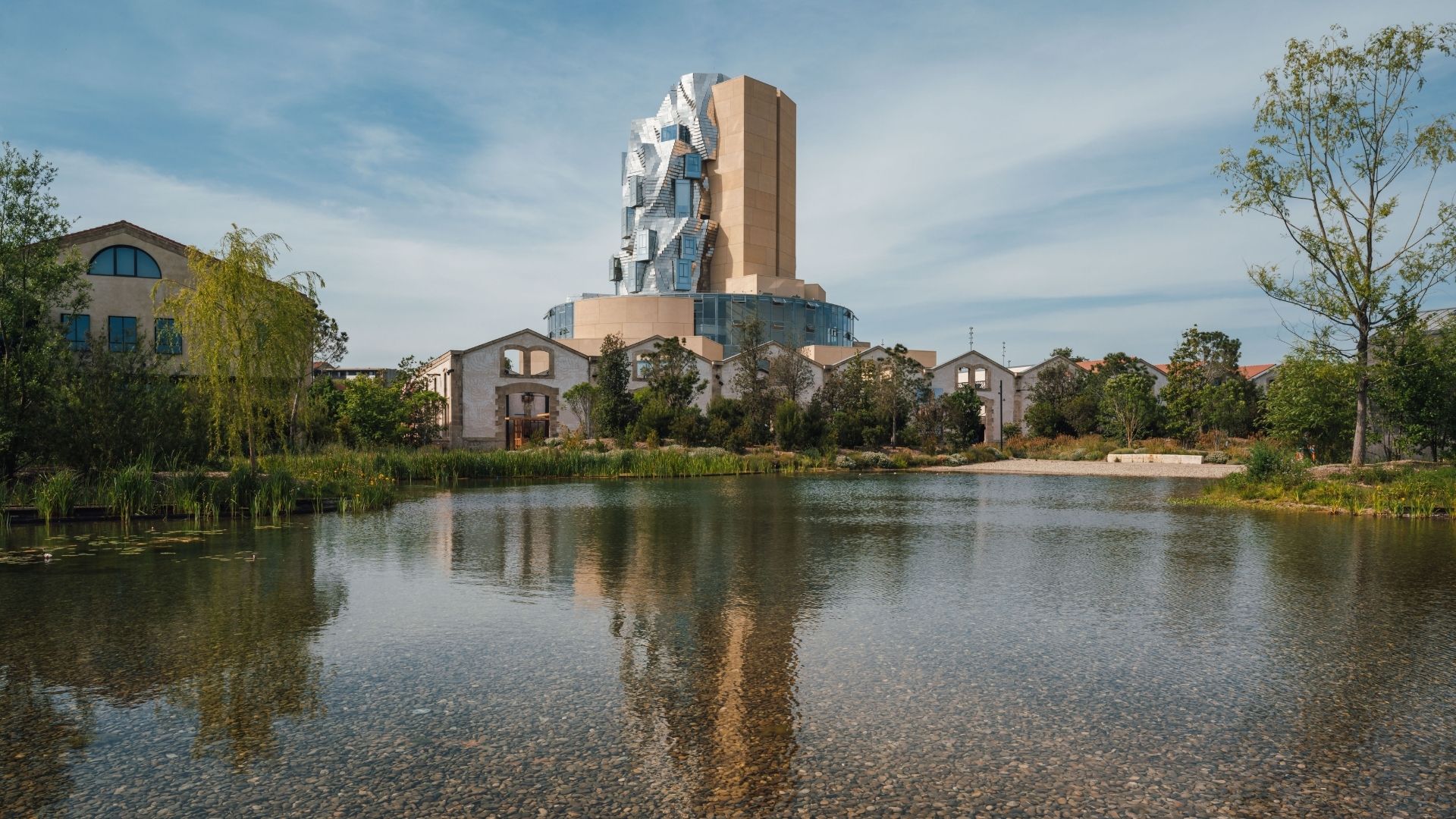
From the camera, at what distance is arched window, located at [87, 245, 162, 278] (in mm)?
33991

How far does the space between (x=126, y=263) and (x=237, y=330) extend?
20715mm

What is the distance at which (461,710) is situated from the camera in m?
5.84

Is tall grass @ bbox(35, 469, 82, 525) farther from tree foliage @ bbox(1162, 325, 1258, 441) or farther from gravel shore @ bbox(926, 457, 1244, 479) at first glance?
tree foliage @ bbox(1162, 325, 1258, 441)

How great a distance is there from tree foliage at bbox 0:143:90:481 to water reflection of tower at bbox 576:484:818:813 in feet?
41.3

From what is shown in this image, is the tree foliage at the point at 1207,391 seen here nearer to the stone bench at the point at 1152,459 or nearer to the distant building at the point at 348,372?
the stone bench at the point at 1152,459

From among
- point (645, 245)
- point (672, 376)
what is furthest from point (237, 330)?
point (645, 245)

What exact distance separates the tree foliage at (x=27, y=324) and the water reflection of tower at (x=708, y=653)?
12583mm

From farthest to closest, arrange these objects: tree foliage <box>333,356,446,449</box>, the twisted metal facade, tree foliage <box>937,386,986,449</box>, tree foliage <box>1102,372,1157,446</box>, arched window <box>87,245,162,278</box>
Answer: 1. the twisted metal facade
2. tree foliage <box>937,386,986,449</box>
3. tree foliage <box>1102,372,1157,446</box>
4. tree foliage <box>333,356,446,449</box>
5. arched window <box>87,245,162,278</box>

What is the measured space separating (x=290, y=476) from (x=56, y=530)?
4.37 metres

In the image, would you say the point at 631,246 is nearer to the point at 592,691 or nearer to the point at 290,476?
the point at 290,476

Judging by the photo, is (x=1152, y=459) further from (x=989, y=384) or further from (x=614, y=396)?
(x=614, y=396)

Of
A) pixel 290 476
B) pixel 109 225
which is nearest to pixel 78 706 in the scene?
pixel 290 476

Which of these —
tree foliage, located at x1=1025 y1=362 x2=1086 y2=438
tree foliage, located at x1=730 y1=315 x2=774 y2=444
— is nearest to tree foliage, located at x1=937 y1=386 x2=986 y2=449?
tree foliage, located at x1=1025 y1=362 x2=1086 y2=438

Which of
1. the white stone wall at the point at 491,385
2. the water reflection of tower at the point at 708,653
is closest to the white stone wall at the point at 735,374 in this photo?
the white stone wall at the point at 491,385
